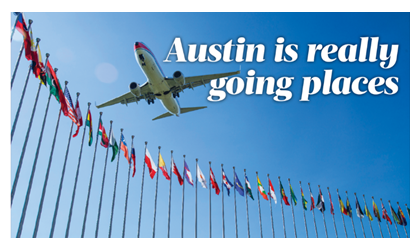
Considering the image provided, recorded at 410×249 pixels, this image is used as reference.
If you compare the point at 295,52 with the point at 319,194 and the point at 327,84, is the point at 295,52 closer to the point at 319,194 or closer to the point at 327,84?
the point at 327,84

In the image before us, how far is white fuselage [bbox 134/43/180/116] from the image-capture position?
32.2 metres

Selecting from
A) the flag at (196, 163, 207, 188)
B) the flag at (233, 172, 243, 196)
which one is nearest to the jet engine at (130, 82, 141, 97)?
the flag at (196, 163, 207, 188)

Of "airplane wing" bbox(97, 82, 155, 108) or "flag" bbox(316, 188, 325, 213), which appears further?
"airplane wing" bbox(97, 82, 155, 108)

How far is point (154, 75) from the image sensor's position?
34.1m

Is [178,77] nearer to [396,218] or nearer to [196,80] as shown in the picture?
[196,80]

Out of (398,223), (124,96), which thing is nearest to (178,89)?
(124,96)

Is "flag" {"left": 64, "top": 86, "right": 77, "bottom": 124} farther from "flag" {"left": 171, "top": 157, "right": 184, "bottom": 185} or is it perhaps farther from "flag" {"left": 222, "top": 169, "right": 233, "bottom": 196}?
"flag" {"left": 222, "top": 169, "right": 233, "bottom": 196}

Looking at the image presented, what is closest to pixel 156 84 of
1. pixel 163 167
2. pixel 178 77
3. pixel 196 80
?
pixel 178 77

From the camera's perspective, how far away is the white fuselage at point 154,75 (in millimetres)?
32250

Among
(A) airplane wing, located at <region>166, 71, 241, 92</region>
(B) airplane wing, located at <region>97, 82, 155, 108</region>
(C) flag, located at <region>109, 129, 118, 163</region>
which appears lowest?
(C) flag, located at <region>109, 129, 118, 163</region>

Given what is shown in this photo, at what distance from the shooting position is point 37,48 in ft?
49.2

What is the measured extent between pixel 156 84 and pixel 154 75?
5.13 feet

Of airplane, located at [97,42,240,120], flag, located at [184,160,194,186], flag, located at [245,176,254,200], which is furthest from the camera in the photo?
airplane, located at [97,42,240,120]

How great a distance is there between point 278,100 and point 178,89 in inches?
824
